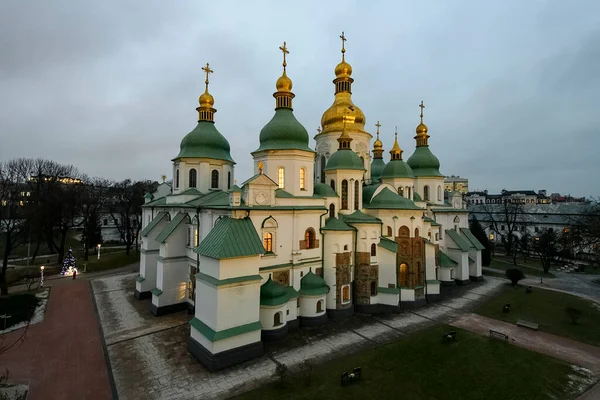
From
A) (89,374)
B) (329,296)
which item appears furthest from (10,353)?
(329,296)

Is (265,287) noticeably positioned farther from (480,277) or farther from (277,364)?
(480,277)

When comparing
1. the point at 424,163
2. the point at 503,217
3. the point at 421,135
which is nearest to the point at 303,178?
the point at 424,163

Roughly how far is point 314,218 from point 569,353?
15791 millimetres

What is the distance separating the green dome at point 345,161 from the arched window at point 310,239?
569 centimetres

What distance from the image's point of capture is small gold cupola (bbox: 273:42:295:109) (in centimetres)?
2034

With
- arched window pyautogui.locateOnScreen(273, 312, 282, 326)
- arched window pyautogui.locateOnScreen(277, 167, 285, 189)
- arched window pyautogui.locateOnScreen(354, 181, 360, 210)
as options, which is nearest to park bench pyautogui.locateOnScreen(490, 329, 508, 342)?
arched window pyautogui.locateOnScreen(354, 181, 360, 210)

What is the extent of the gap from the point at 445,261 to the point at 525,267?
1811 cm

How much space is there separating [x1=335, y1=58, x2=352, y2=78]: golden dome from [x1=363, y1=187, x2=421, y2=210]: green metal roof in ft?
40.8

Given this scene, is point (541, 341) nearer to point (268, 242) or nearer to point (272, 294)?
point (272, 294)

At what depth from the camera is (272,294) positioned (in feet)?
53.5

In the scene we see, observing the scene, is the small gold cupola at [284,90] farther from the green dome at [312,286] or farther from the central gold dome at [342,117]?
the green dome at [312,286]

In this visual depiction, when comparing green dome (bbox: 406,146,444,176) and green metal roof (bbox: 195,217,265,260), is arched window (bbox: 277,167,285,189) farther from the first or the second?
green dome (bbox: 406,146,444,176)

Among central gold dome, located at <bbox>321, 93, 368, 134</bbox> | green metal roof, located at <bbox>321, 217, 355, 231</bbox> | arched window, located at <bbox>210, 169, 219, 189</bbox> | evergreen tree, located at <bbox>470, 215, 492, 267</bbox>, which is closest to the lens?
green metal roof, located at <bbox>321, 217, 355, 231</bbox>

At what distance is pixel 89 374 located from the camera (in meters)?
12.8
